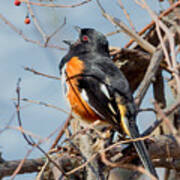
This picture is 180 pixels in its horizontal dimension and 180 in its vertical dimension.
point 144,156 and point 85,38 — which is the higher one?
point 85,38

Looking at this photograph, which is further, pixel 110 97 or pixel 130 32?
pixel 130 32

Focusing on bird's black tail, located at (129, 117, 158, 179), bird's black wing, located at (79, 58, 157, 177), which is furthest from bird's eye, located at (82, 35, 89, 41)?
bird's black tail, located at (129, 117, 158, 179)

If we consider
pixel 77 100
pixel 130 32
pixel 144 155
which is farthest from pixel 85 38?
pixel 144 155

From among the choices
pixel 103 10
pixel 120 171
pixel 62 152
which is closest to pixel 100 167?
pixel 62 152

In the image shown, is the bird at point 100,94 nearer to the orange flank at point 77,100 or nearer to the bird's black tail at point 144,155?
the orange flank at point 77,100

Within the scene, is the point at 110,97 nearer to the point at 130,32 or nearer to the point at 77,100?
the point at 77,100

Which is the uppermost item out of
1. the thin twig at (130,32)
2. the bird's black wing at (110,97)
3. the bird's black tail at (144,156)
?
the thin twig at (130,32)

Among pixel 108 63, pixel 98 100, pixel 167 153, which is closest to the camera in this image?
pixel 167 153

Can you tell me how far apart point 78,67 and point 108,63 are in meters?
0.30

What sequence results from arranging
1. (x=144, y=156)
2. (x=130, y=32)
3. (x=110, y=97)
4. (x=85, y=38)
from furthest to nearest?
(x=85, y=38) < (x=130, y=32) < (x=110, y=97) < (x=144, y=156)

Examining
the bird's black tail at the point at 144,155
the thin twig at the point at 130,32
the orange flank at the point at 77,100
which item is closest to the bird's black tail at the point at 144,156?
the bird's black tail at the point at 144,155

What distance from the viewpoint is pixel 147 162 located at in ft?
10.0

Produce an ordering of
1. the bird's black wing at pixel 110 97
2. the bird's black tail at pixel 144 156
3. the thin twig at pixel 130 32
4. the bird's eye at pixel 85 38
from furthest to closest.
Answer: the bird's eye at pixel 85 38 < the thin twig at pixel 130 32 < the bird's black wing at pixel 110 97 < the bird's black tail at pixel 144 156

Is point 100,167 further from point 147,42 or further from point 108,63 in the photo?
point 147,42
